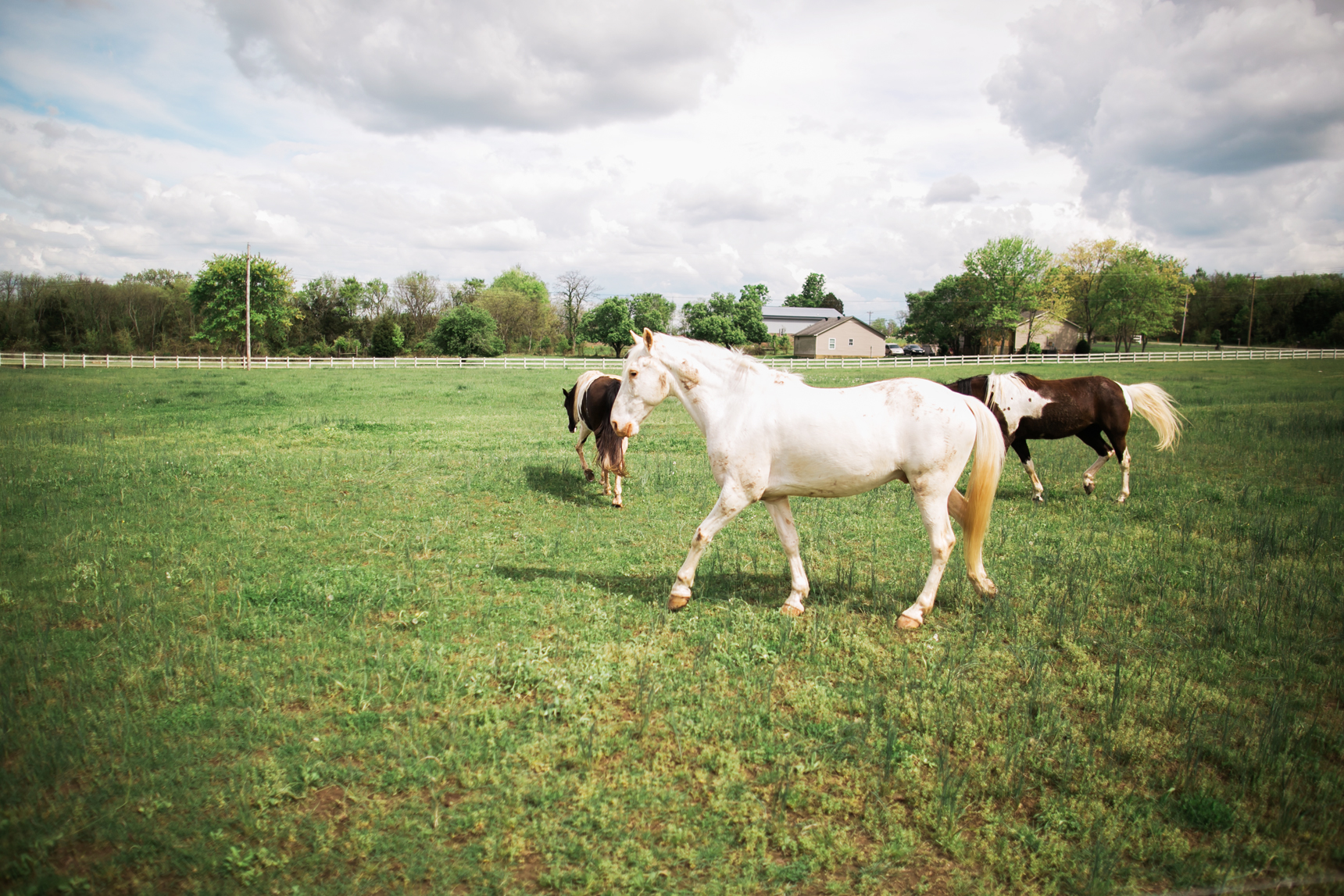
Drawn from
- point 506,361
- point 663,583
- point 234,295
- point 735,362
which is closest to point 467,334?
point 506,361

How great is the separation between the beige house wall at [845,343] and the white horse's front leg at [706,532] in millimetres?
73690

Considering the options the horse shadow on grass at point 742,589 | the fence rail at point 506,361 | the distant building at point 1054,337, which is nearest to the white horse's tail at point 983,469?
the horse shadow on grass at point 742,589

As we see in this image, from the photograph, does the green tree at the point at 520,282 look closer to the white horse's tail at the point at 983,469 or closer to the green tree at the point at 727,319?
the green tree at the point at 727,319

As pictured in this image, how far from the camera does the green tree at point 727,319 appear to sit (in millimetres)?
77000

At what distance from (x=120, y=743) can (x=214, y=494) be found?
6482 mm

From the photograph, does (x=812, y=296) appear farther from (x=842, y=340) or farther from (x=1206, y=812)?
(x=1206, y=812)

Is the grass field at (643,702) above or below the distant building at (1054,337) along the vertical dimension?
below

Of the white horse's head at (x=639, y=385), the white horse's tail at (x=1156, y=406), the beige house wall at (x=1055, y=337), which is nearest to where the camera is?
the white horse's head at (x=639, y=385)

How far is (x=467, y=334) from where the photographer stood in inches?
2361

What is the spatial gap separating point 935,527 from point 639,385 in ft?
9.01

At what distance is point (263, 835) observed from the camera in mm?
3057

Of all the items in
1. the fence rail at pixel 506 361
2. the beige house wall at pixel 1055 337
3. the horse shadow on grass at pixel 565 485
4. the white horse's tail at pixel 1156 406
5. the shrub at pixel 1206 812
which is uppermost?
the beige house wall at pixel 1055 337

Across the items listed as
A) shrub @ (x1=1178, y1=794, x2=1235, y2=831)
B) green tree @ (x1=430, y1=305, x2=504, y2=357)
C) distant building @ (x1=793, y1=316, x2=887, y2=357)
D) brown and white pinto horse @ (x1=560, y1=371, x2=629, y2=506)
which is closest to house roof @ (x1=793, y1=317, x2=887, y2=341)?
distant building @ (x1=793, y1=316, x2=887, y2=357)

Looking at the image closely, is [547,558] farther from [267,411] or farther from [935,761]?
[267,411]
